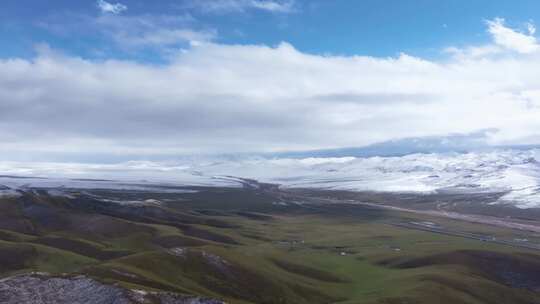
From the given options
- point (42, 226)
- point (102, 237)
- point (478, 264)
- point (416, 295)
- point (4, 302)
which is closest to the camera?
point (4, 302)

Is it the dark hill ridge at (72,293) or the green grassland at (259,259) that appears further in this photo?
the green grassland at (259,259)

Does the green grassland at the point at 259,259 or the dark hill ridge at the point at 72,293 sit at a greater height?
the dark hill ridge at the point at 72,293

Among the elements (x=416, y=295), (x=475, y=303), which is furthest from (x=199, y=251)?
(x=475, y=303)

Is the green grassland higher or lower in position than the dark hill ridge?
lower

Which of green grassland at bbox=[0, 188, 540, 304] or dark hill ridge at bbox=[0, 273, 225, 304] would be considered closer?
dark hill ridge at bbox=[0, 273, 225, 304]

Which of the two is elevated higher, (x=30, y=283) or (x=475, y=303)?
(x=30, y=283)

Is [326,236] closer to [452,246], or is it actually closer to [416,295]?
[452,246]

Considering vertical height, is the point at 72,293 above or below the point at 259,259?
above

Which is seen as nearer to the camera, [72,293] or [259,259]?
[72,293]
